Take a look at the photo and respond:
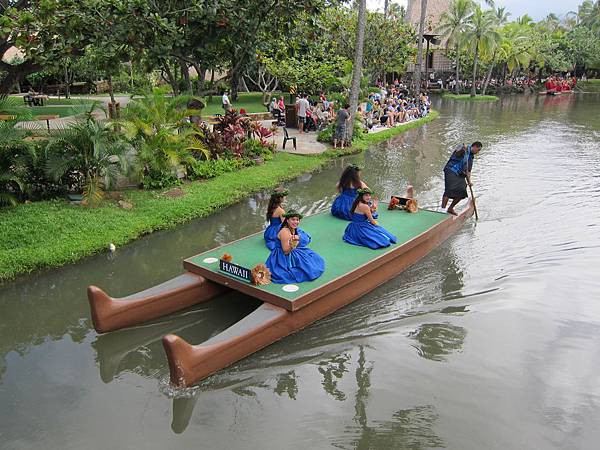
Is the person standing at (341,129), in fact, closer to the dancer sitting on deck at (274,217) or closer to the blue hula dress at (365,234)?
the blue hula dress at (365,234)

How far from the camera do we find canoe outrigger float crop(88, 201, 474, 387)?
5254 millimetres

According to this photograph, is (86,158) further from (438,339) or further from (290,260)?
(438,339)

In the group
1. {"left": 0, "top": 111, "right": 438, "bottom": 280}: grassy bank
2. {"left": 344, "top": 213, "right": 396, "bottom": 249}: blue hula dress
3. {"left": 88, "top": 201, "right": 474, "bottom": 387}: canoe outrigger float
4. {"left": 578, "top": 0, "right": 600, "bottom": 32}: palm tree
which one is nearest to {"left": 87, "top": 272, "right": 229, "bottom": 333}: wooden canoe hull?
{"left": 88, "top": 201, "right": 474, "bottom": 387}: canoe outrigger float

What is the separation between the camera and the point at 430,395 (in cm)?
518

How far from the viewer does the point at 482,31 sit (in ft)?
122

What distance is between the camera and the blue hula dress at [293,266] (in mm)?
6152

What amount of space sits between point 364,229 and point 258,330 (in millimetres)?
2492

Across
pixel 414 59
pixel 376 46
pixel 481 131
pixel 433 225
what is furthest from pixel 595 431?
pixel 414 59

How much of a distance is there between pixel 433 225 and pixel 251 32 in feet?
20.4

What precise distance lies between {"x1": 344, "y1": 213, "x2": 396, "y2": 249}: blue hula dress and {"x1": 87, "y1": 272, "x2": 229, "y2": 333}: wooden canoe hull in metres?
2.01

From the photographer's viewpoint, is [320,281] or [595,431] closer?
[595,431]

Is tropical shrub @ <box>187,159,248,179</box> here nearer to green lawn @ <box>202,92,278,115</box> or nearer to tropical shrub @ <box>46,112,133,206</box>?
tropical shrub @ <box>46,112,133,206</box>

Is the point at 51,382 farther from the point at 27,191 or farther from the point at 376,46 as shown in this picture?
the point at 376,46

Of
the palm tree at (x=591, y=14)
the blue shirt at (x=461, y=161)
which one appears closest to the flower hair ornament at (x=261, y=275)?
the blue shirt at (x=461, y=161)
